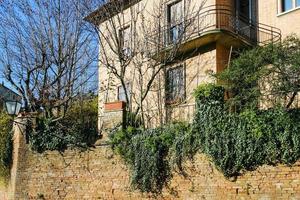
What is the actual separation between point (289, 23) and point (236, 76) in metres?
7.51

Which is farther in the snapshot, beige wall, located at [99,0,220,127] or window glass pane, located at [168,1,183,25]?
window glass pane, located at [168,1,183,25]

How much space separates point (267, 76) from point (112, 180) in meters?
6.98

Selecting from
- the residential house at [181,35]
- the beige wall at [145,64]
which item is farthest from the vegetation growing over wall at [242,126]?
the beige wall at [145,64]

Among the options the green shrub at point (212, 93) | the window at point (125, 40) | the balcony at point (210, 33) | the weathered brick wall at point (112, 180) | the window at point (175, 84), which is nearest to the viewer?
the weathered brick wall at point (112, 180)

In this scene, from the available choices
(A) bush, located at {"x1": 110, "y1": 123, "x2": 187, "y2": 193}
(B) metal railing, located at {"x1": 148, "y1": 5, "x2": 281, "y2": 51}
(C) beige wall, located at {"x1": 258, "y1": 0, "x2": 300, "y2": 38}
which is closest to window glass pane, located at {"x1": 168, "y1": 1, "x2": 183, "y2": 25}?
(B) metal railing, located at {"x1": 148, "y1": 5, "x2": 281, "y2": 51}

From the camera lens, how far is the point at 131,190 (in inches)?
656

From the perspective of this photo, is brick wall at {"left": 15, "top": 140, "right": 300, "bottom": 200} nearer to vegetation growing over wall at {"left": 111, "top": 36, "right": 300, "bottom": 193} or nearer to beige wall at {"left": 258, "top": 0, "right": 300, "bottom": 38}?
vegetation growing over wall at {"left": 111, "top": 36, "right": 300, "bottom": 193}

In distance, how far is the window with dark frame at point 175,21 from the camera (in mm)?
21225

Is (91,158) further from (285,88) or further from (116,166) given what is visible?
(285,88)

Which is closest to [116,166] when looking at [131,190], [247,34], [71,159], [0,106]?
[131,190]

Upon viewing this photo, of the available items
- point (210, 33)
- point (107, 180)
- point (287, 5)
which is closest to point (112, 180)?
point (107, 180)

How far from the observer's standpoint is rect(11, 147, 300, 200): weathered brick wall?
1303 cm

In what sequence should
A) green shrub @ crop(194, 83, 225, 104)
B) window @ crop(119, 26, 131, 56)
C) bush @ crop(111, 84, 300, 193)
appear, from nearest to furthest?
1. bush @ crop(111, 84, 300, 193)
2. green shrub @ crop(194, 83, 225, 104)
3. window @ crop(119, 26, 131, 56)

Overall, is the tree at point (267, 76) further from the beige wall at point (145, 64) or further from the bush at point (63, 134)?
the bush at point (63, 134)
